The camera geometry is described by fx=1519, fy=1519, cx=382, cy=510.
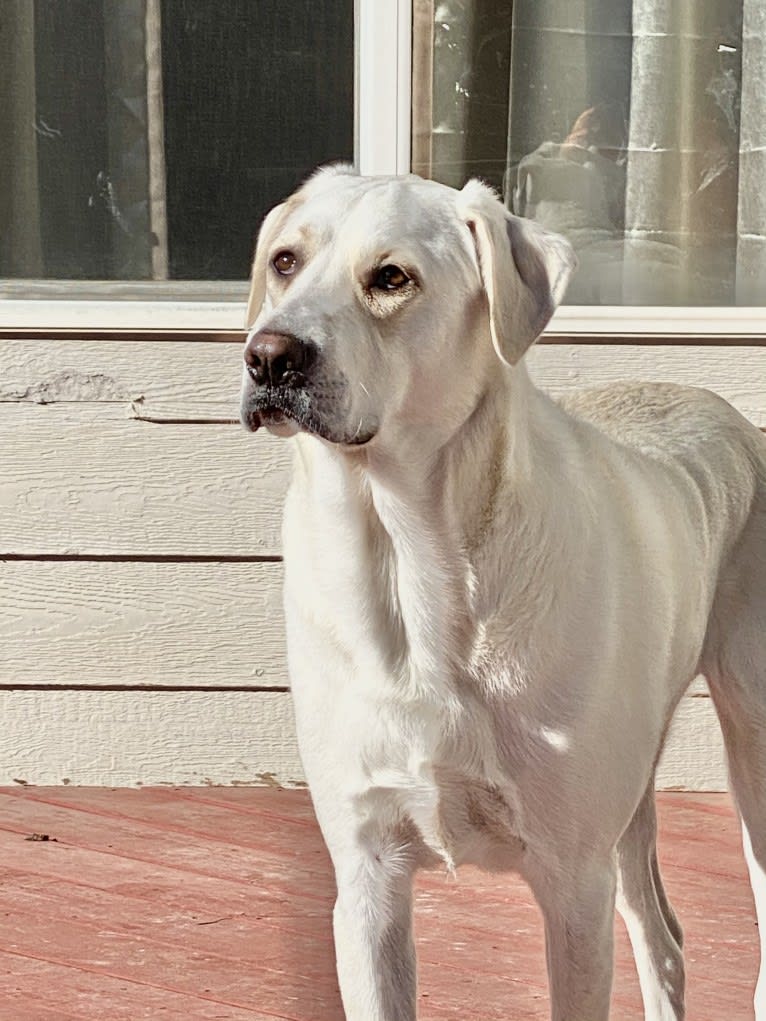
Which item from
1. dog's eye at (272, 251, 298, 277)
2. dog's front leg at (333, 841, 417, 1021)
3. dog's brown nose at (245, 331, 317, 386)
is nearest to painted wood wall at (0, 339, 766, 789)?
dog's eye at (272, 251, 298, 277)

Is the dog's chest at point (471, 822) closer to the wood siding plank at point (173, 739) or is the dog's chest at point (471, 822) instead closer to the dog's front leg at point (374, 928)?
the dog's front leg at point (374, 928)

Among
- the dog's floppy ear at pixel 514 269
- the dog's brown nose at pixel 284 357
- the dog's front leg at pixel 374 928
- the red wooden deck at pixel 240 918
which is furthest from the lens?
the red wooden deck at pixel 240 918

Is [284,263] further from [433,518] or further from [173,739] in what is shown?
[173,739]

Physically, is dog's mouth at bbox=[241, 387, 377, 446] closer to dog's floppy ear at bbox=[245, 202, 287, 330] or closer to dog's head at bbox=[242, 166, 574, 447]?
dog's head at bbox=[242, 166, 574, 447]

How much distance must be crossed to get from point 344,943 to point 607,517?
0.66 metres

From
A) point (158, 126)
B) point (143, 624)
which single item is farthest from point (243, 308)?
point (143, 624)

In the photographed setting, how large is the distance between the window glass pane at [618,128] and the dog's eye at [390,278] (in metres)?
1.62

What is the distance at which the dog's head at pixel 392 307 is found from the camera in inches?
69.2

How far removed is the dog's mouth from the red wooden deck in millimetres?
1129

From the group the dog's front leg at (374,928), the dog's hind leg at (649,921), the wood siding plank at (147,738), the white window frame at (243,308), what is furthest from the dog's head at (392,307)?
the wood siding plank at (147,738)

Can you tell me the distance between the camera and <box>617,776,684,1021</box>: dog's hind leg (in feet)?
7.82

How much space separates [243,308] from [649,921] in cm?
169

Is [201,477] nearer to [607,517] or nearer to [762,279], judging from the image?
[762,279]

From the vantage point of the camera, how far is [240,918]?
2.86m
